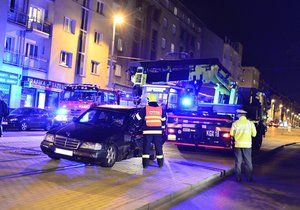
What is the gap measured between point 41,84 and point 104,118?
79.3 feet

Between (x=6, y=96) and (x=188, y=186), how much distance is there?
26089 millimetres

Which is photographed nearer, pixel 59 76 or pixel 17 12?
pixel 17 12

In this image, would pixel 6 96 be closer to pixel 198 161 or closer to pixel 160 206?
pixel 198 161

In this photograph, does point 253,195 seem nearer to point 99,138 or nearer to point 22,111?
point 99,138

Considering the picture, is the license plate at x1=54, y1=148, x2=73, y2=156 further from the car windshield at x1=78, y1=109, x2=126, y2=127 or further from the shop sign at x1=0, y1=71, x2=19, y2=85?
the shop sign at x1=0, y1=71, x2=19, y2=85

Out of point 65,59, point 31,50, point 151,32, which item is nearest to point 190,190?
point 31,50

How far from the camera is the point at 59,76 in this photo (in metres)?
37.5

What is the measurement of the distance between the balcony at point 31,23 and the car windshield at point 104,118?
22.1 meters

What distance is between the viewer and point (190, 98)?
19141 millimetres

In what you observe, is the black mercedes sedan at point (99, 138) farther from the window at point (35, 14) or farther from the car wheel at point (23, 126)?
the window at point (35, 14)

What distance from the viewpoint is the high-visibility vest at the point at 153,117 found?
11.7 meters

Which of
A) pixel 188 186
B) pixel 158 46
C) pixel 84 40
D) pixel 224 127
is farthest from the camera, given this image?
pixel 158 46

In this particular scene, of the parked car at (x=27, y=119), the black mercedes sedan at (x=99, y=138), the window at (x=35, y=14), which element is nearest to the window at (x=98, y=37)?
the window at (x=35, y=14)

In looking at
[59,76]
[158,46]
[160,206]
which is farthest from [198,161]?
[158,46]
